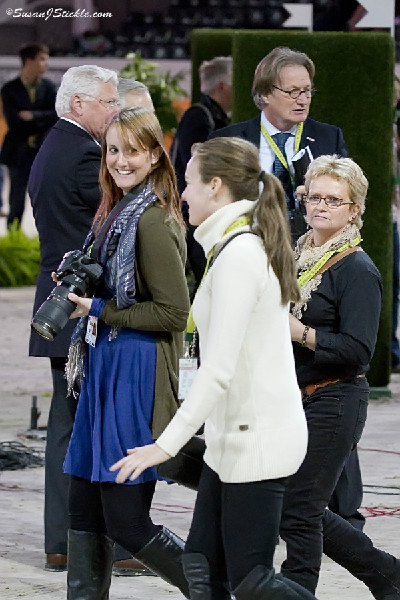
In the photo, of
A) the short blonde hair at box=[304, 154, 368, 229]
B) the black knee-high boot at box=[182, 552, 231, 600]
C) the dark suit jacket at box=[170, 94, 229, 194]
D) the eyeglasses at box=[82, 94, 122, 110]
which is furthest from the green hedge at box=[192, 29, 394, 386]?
the black knee-high boot at box=[182, 552, 231, 600]

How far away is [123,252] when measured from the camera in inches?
166

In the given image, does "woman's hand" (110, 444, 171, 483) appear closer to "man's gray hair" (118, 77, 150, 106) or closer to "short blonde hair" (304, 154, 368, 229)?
"short blonde hair" (304, 154, 368, 229)

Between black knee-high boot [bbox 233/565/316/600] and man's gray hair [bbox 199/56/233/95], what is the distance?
638 cm

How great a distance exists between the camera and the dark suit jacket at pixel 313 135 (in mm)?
5918

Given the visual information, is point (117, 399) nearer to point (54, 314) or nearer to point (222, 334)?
point (54, 314)

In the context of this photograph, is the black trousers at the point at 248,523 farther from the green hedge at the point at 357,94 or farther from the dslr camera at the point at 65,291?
the green hedge at the point at 357,94

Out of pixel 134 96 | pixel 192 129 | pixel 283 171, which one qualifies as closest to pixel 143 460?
pixel 283 171

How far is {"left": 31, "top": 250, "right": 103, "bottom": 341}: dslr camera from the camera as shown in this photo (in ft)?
13.7

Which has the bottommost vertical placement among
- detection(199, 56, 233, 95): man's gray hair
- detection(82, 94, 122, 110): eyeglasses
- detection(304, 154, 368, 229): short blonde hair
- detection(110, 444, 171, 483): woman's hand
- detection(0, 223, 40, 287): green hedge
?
detection(0, 223, 40, 287): green hedge

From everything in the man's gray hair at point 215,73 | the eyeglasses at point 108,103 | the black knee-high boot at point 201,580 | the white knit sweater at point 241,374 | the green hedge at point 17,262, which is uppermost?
the man's gray hair at point 215,73

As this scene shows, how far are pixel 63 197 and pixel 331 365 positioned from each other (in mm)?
1345

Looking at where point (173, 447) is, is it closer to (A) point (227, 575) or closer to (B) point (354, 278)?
(A) point (227, 575)

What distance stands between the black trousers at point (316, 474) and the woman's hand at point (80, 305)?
0.74m

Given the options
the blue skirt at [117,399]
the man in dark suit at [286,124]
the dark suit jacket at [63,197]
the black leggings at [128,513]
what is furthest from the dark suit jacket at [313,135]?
the black leggings at [128,513]
